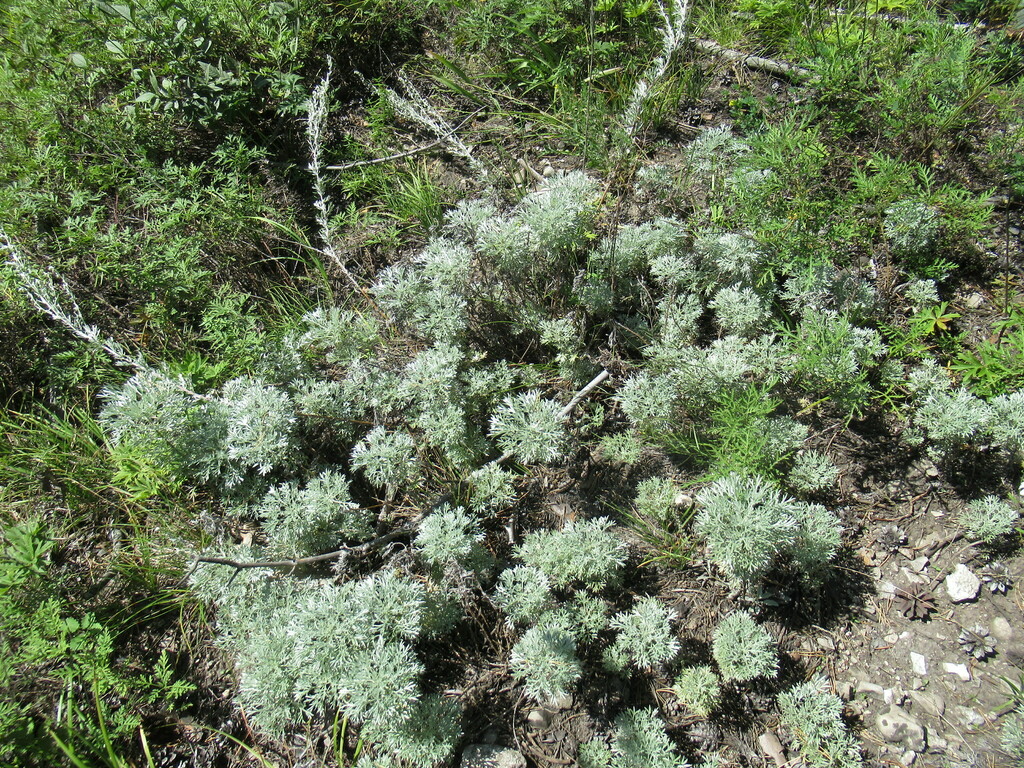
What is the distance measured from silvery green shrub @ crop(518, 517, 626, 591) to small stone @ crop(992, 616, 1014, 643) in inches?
69.0

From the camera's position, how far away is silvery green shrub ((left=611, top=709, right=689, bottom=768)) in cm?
248

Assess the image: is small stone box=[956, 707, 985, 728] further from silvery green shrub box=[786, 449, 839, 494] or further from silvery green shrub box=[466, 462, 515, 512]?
silvery green shrub box=[466, 462, 515, 512]

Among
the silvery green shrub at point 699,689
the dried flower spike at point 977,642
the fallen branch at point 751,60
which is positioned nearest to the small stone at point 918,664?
the dried flower spike at point 977,642

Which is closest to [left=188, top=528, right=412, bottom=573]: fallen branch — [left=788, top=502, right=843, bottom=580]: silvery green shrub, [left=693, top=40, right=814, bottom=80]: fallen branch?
[left=788, top=502, right=843, bottom=580]: silvery green shrub

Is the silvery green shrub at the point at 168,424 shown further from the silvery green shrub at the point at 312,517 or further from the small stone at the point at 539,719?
the small stone at the point at 539,719

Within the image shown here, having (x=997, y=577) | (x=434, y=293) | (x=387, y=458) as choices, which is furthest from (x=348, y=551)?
(x=997, y=577)

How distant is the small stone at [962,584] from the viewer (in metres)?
2.87

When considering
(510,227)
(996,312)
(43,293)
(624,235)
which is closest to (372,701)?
(510,227)

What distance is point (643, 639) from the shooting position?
8.68 feet

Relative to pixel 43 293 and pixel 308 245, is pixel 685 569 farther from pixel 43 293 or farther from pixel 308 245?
pixel 43 293

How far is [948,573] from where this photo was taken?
116 inches

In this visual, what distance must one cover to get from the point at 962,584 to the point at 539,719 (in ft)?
7.00

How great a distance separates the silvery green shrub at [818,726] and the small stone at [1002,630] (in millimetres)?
847

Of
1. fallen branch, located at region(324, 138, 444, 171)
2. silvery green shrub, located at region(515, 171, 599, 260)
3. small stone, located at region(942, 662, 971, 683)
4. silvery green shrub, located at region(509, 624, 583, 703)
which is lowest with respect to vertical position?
small stone, located at region(942, 662, 971, 683)
